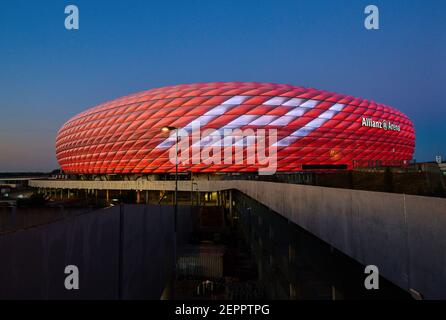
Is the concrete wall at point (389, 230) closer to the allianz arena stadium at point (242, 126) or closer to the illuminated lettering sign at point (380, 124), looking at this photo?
the allianz arena stadium at point (242, 126)

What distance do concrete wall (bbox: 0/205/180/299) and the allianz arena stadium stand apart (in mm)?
41669

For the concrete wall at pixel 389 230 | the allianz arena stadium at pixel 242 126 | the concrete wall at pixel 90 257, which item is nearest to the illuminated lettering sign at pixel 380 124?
the allianz arena stadium at pixel 242 126

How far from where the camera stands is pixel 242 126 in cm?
5081

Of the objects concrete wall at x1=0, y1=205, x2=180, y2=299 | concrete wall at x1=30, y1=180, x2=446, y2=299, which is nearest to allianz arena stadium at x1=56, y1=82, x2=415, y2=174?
concrete wall at x1=0, y1=205, x2=180, y2=299

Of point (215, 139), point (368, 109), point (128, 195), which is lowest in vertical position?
point (128, 195)

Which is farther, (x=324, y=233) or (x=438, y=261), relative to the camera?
(x=324, y=233)

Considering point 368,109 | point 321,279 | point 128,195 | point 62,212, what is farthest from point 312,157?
point 62,212

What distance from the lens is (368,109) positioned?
58.9 m

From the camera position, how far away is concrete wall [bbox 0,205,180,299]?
13.8 ft

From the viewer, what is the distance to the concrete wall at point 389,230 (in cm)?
411

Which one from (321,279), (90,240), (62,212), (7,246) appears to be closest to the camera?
(7,246)

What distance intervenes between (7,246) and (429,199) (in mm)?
5708

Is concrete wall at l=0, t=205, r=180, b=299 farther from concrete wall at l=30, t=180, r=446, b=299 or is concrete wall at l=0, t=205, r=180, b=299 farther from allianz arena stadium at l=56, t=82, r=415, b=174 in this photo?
allianz arena stadium at l=56, t=82, r=415, b=174
